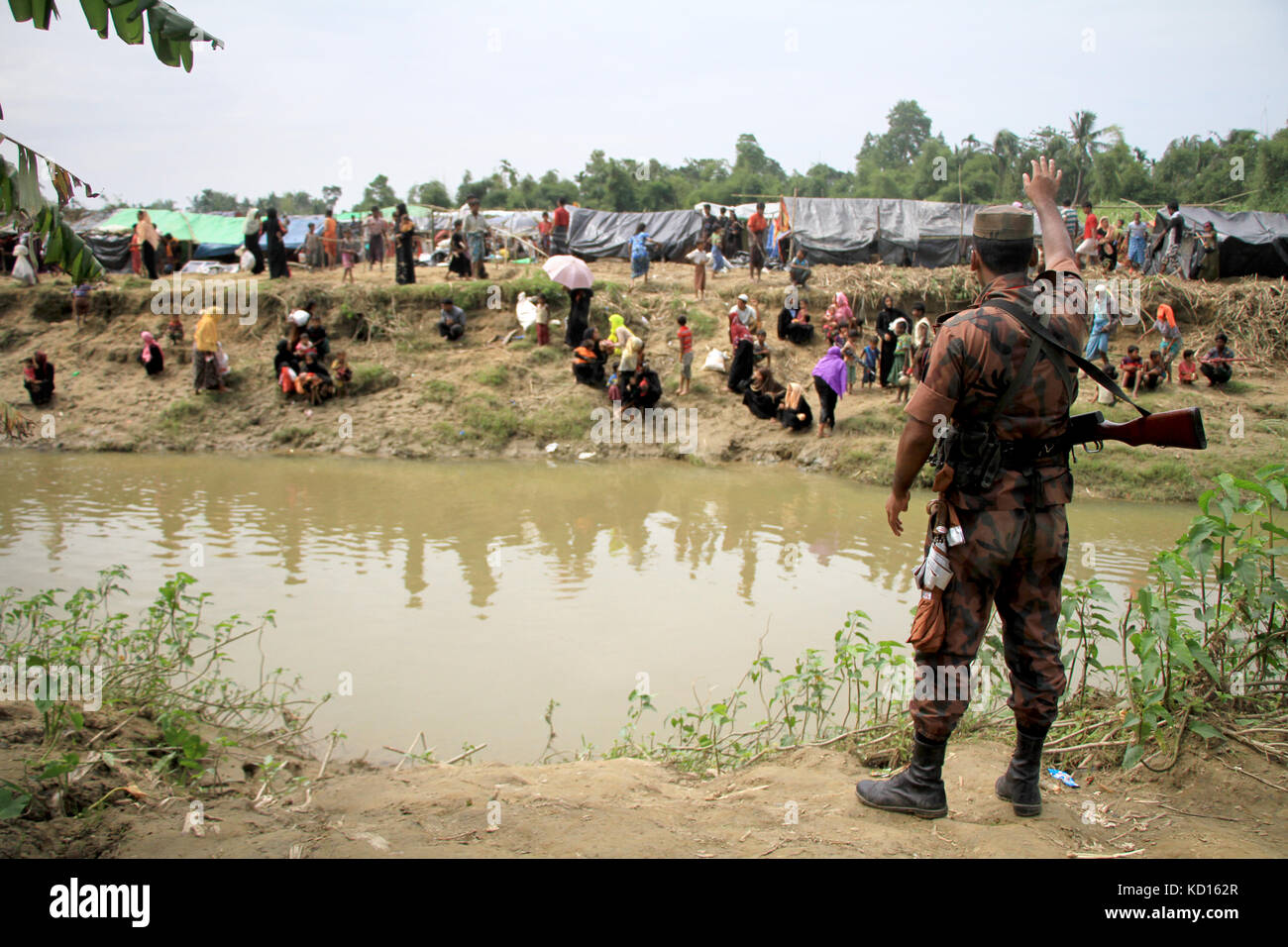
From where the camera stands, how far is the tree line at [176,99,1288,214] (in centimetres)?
2886

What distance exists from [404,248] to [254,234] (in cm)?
339

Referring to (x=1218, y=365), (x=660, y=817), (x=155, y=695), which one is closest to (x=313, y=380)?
(x=155, y=695)

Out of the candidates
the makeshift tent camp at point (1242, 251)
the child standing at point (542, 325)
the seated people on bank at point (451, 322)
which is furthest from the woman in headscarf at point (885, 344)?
the seated people on bank at point (451, 322)

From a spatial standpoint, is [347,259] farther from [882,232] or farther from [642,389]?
[882,232]

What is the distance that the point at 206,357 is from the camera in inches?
628

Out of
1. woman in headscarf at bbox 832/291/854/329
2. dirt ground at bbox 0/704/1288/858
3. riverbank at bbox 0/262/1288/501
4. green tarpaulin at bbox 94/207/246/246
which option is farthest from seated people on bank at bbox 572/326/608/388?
dirt ground at bbox 0/704/1288/858

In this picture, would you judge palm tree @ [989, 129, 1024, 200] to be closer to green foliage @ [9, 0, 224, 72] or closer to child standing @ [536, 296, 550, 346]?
child standing @ [536, 296, 550, 346]

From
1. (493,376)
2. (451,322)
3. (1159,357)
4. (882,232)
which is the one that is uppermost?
(882,232)

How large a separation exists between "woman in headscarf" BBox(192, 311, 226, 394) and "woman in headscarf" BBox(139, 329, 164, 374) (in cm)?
112

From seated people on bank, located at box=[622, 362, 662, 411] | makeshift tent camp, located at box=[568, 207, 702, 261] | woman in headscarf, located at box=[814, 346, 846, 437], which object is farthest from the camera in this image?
makeshift tent camp, located at box=[568, 207, 702, 261]

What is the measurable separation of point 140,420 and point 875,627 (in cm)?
1424

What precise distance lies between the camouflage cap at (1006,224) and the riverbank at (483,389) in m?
9.63

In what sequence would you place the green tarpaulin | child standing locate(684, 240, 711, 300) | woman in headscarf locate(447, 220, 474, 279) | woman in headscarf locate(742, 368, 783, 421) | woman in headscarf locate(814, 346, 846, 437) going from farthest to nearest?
the green tarpaulin
woman in headscarf locate(447, 220, 474, 279)
child standing locate(684, 240, 711, 300)
woman in headscarf locate(742, 368, 783, 421)
woman in headscarf locate(814, 346, 846, 437)
